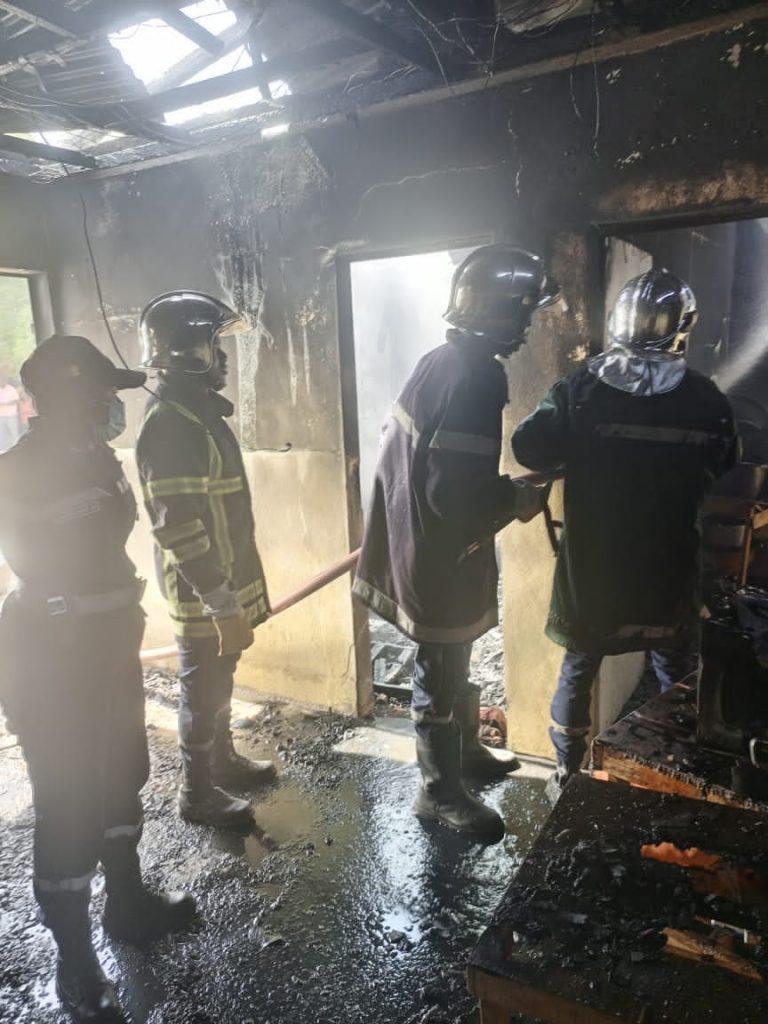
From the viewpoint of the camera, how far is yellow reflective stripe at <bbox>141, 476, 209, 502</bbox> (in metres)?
3.03

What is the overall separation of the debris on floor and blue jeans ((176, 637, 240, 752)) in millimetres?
526

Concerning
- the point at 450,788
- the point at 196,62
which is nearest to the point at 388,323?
the point at 196,62

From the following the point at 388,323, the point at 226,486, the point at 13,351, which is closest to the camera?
the point at 226,486

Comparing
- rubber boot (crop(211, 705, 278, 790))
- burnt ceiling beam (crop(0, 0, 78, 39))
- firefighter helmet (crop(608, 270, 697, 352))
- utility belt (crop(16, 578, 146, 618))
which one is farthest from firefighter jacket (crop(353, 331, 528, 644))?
burnt ceiling beam (crop(0, 0, 78, 39))

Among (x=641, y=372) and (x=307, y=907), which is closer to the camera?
(x=307, y=907)

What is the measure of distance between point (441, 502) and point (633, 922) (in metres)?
1.70

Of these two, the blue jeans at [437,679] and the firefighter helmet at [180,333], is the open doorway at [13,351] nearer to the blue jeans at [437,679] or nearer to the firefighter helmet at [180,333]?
the firefighter helmet at [180,333]

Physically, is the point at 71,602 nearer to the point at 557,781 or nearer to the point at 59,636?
the point at 59,636

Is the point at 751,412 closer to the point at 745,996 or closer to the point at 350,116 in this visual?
the point at 350,116

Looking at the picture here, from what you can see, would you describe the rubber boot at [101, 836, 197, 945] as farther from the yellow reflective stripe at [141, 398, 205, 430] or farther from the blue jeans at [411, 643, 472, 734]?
the yellow reflective stripe at [141, 398, 205, 430]

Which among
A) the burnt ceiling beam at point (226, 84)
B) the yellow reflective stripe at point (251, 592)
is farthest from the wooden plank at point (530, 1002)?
the burnt ceiling beam at point (226, 84)

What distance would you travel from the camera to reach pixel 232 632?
3162mm

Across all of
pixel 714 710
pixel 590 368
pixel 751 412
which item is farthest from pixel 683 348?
pixel 751 412

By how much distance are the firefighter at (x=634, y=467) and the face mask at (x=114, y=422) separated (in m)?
1.76
